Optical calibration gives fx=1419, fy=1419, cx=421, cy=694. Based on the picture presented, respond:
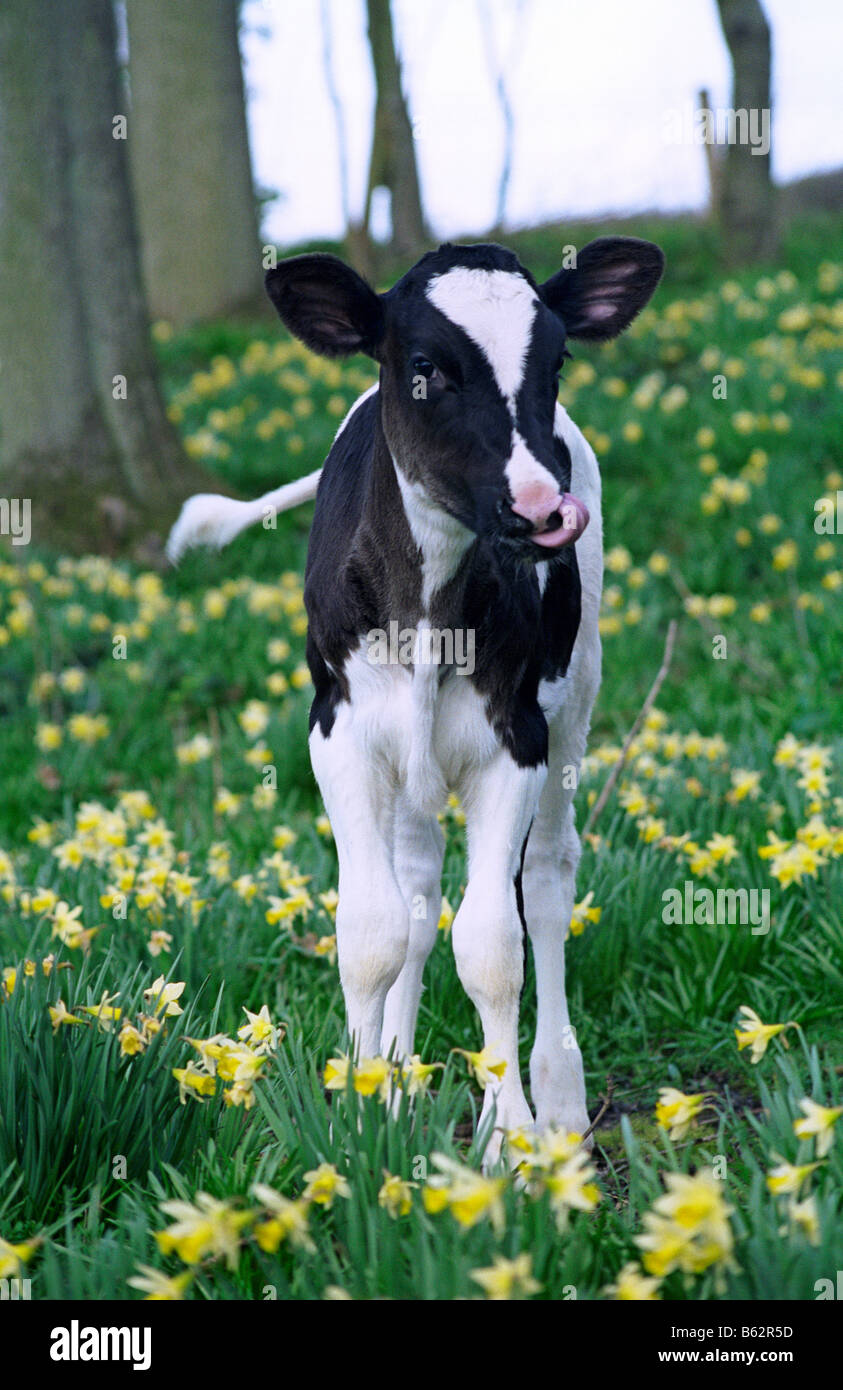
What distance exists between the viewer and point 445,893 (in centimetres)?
423

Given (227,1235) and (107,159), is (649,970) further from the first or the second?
(107,159)

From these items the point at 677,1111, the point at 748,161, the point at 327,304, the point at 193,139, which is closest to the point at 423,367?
the point at 327,304

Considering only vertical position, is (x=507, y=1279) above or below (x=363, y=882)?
below

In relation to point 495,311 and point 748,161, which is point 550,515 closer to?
point 495,311

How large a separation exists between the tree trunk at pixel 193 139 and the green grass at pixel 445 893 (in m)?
4.24

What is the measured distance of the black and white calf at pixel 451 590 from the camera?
282 centimetres

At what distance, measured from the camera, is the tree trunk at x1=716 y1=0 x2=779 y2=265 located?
40.8ft

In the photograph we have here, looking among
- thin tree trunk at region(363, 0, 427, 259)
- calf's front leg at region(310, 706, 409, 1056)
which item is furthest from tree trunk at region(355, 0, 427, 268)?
calf's front leg at region(310, 706, 409, 1056)

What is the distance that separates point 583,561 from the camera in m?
3.79

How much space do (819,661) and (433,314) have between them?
388 cm

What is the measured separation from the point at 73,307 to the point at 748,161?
6913 mm

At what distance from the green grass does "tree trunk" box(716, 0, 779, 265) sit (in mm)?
3298

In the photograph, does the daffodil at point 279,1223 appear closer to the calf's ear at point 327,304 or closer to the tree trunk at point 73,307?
the calf's ear at point 327,304
